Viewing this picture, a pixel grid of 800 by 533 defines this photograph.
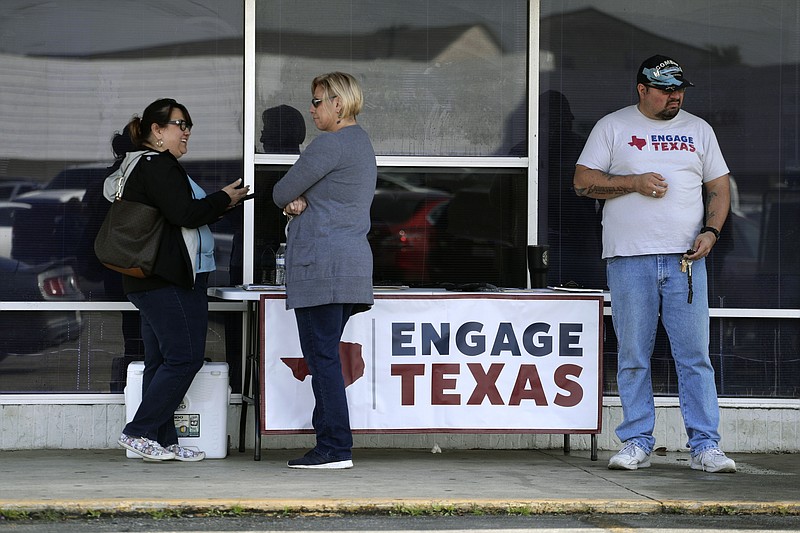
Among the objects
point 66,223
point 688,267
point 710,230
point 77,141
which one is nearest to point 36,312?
point 66,223

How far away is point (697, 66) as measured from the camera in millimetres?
7277

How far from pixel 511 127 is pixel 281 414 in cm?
217

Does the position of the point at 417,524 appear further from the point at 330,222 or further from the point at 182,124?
the point at 182,124

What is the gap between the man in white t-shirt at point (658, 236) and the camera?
6246mm

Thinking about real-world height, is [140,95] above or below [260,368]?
above

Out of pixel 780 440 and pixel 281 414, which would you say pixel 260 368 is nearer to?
pixel 281 414

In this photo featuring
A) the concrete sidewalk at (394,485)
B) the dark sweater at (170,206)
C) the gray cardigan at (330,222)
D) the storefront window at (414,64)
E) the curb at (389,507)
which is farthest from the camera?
the storefront window at (414,64)

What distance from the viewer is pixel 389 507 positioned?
516 centimetres

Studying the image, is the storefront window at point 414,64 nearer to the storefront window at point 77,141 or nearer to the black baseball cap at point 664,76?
the storefront window at point 77,141

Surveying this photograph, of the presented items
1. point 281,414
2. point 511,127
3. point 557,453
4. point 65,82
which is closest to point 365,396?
point 281,414

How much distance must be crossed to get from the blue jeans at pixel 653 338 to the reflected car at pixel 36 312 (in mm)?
2978

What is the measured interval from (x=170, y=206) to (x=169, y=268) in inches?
12.2

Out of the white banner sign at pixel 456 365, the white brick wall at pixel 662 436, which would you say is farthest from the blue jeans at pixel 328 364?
the white brick wall at pixel 662 436

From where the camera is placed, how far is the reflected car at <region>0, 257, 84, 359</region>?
6898 mm
